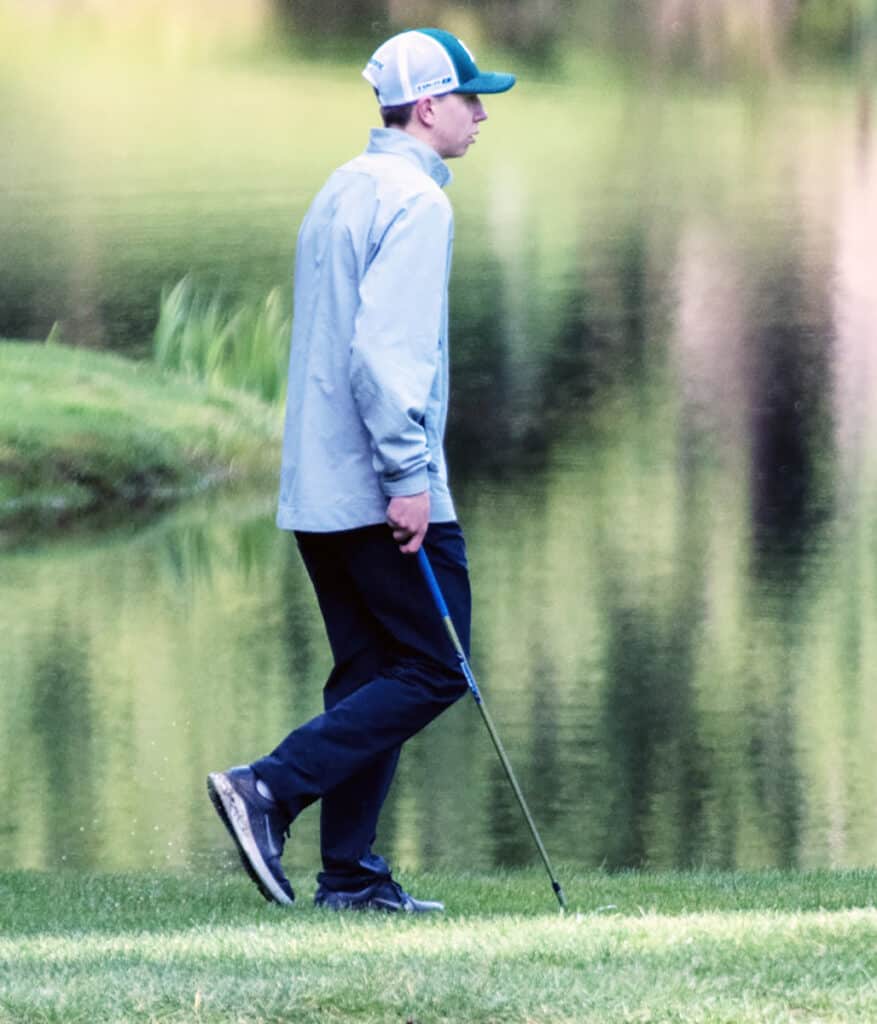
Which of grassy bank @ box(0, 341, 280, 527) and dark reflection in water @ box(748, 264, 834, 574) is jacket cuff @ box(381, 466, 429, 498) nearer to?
dark reflection in water @ box(748, 264, 834, 574)

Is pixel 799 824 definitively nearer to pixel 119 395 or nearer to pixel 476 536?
pixel 476 536

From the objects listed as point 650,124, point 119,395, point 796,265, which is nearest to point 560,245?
point 796,265

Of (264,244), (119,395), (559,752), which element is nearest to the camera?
(559,752)

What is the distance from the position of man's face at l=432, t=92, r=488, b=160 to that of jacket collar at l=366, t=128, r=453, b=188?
0.14 ft

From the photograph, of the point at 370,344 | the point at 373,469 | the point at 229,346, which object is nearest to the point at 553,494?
the point at 229,346

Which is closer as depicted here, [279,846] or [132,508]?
[279,846]

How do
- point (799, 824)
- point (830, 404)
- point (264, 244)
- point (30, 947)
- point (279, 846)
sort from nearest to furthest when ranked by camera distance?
point (30, 947) → point (279, 846) → point (799, 824) → point (830, 404) → point (264, 244)

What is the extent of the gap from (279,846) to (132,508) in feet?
41.3

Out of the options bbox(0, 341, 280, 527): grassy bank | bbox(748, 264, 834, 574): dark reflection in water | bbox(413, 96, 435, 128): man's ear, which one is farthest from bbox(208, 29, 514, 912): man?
bbox(0, 341, 280, 527): grassy bank

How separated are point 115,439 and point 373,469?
42.0 ft

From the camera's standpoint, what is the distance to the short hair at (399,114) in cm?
496

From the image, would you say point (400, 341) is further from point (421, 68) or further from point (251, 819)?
point (251, 819)

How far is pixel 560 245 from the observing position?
28.7 m

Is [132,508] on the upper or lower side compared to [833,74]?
lower
